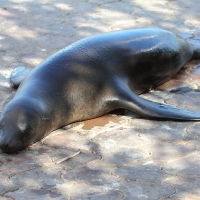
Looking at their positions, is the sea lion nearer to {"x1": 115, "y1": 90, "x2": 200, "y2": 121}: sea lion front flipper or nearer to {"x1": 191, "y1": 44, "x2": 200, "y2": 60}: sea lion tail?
{"x1": 115, "y1": 90, "x2": 200, "y2": 121}: sea lion front flipper

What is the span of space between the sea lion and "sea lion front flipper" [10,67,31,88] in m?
0.45

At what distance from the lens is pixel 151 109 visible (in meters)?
4.66

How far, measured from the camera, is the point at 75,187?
3598 millimetres

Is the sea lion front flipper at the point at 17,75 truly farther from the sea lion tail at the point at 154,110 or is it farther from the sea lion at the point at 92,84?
the sea lion tail at the point at 154,110

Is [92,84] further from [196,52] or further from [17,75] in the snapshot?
[196,52]

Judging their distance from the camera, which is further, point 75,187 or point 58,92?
point 58,92

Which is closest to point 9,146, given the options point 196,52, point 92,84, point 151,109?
point 92,84

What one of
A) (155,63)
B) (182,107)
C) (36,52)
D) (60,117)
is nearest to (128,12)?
(36,52)

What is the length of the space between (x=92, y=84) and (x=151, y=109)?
478mm

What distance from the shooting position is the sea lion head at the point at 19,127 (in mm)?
4074

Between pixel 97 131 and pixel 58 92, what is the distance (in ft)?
1.29

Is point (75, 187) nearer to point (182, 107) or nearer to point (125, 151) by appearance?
point (125, 151)

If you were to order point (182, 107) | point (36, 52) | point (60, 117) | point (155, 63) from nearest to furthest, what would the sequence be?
point (60, 117)
point (182, 107)
point (155, 63)
point (36, 52)

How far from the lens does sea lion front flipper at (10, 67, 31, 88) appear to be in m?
5.20
